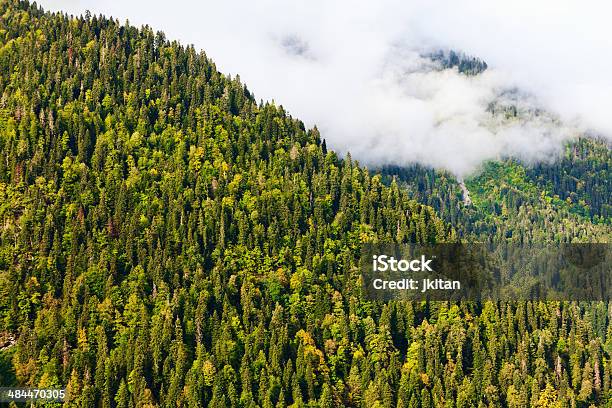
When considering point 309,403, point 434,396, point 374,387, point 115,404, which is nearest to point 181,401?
point 115,404

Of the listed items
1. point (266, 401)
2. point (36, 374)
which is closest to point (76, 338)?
point (36, 374)

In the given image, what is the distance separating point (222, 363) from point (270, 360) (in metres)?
9.44

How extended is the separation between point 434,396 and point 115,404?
60601mm

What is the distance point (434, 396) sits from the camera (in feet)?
656

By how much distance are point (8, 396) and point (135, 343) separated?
2515 centimetres

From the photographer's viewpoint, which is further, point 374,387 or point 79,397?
point 374,387

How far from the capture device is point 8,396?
608 feet

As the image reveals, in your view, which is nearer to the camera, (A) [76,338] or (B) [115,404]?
(B) [115,404]

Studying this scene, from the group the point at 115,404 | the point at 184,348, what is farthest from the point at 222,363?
the point at 115,404

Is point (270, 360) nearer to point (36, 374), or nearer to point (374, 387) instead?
point (374, 387)

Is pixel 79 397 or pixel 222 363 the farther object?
pixel 222 363

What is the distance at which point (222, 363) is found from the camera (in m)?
197

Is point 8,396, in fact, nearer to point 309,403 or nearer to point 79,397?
point 79,397

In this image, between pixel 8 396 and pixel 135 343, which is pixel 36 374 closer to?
pixel 8 396
